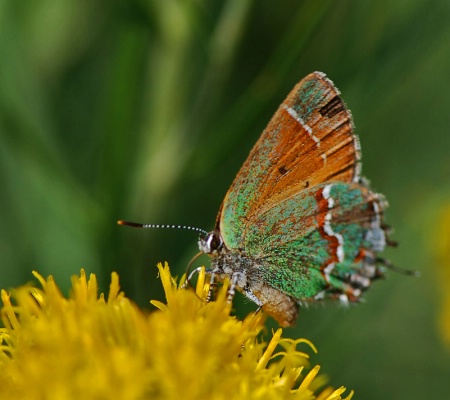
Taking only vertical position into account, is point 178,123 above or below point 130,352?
above

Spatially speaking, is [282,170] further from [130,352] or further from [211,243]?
[130,352]

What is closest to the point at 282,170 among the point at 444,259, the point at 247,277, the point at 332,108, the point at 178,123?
the point at 332,108

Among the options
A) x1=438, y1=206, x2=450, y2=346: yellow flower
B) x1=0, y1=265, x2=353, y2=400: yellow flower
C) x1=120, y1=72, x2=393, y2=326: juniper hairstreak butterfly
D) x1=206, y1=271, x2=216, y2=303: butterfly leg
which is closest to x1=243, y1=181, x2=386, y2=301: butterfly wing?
x1=120, y1=72, x2=393, y2=326: juniper hairstreak butterfly

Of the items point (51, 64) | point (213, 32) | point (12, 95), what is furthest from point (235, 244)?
point (51, 64)

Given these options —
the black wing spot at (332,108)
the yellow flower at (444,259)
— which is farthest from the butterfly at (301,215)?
the yellow flower at (444,259)

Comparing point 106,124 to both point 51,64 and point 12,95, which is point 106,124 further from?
point 51,64

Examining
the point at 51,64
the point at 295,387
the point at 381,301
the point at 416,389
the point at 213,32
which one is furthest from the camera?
the point at 416,389

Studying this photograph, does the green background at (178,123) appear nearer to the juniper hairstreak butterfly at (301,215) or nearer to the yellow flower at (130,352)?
the juniper hairstreak butterfly at (301,215)

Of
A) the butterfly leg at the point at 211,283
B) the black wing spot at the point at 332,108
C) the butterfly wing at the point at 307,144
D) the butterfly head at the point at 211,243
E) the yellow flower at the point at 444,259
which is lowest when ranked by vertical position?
the yellow flower at the point at 444,259
